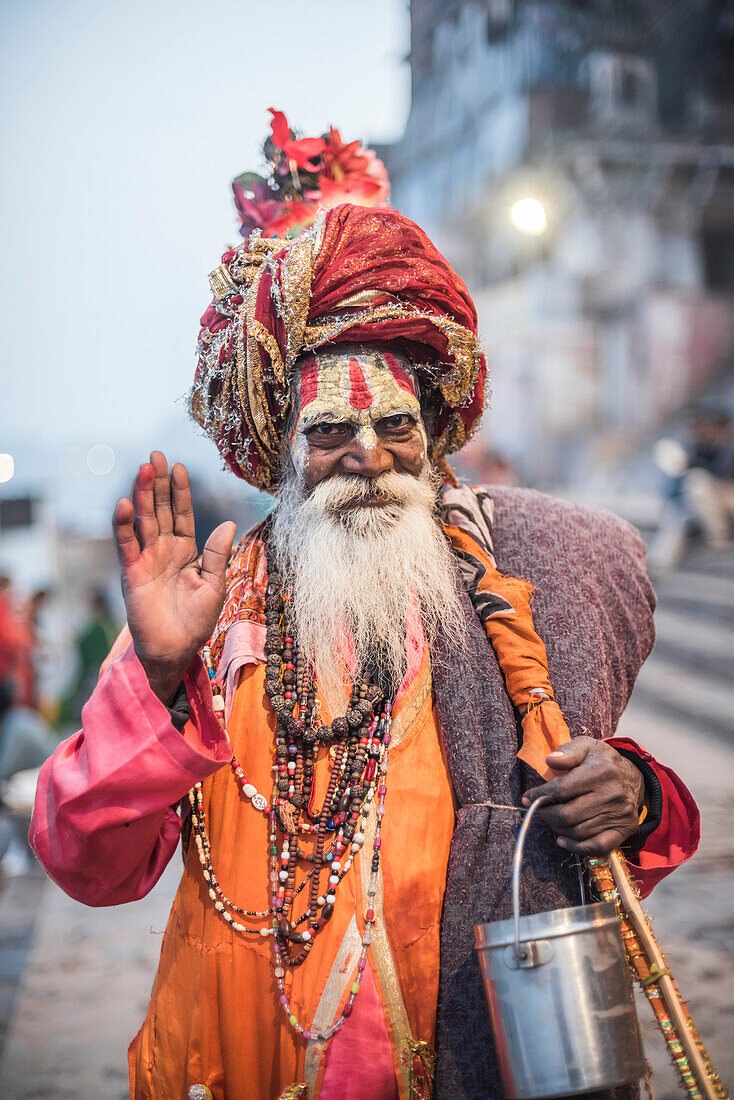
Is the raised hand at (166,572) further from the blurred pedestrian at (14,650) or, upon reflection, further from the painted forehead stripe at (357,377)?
the blurred pedestrian at (14,650)

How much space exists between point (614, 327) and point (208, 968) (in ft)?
19.2

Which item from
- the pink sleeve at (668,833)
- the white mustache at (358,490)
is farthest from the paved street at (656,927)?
the white mustache at (358,490)

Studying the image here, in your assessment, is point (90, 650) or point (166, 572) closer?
point (166, 572)

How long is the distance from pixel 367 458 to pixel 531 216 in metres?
4.84

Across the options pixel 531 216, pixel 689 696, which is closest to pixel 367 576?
pixel 689 696

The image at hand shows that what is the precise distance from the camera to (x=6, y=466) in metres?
7.46

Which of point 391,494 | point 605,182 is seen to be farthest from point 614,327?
point 391,494

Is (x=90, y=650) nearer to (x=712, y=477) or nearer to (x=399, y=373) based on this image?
(x=712, y=477)

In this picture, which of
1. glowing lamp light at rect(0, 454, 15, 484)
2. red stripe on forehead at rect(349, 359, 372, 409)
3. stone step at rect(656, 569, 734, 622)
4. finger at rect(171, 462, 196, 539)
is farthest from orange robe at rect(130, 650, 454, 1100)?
glowing lamp light at rect(0, 454, 15, 484)

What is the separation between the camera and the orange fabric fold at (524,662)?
1.26m

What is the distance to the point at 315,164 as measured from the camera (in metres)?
1.82

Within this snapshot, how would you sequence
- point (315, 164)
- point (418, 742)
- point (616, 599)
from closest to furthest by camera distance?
1. point (418, 742)
2. point (616, 599)
3. point (315, 164)

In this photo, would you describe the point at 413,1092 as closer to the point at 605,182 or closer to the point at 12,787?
the point at 12,787

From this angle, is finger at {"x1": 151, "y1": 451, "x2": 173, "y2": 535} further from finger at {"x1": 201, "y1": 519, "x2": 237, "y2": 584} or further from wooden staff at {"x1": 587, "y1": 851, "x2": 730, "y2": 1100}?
wooden staff at {"x1": 587, "y1": 851, "x2": 730, "y2": 1100}
